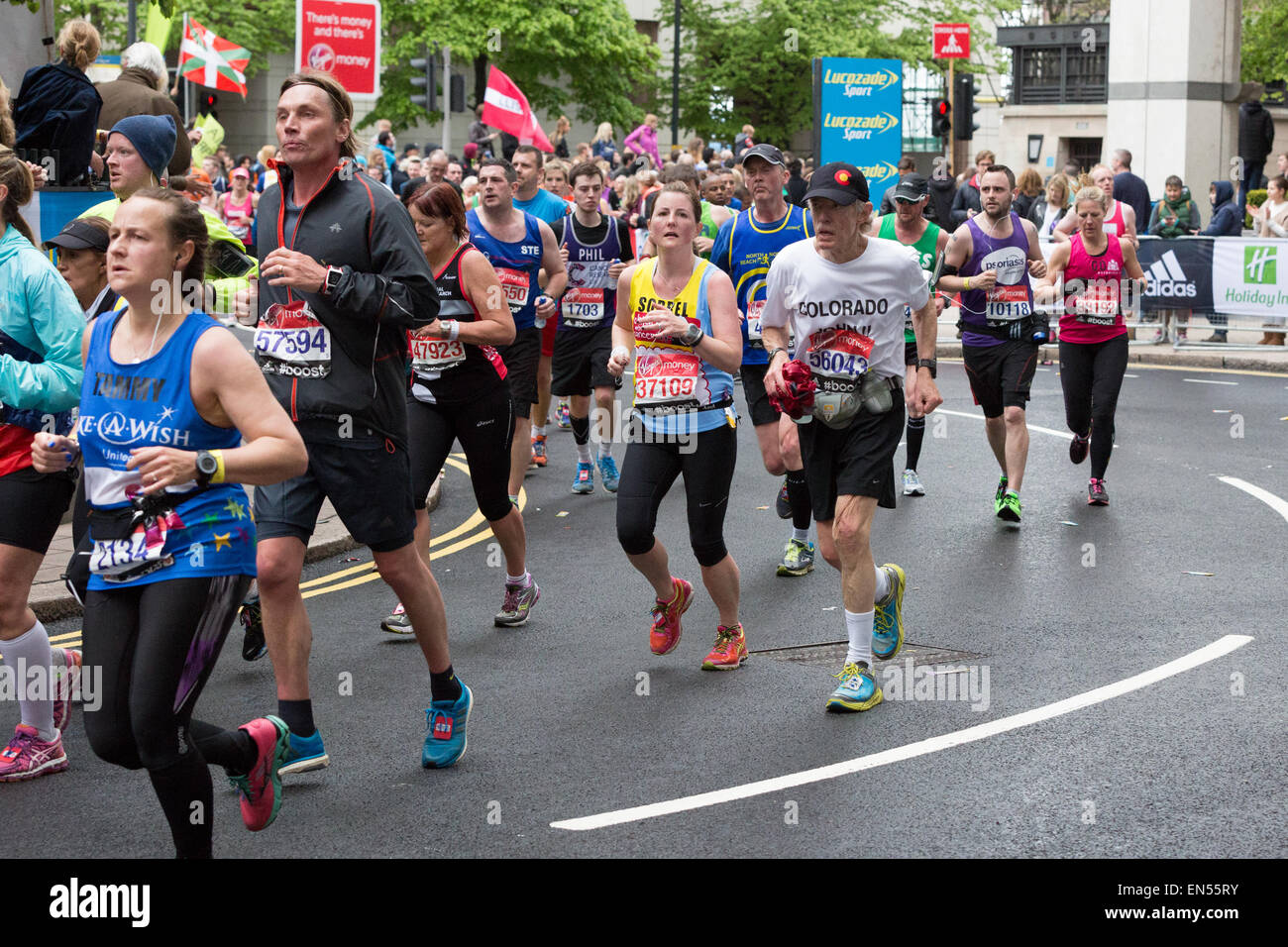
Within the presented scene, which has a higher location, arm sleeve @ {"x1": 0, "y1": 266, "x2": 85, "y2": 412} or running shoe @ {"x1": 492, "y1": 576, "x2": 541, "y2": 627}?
arm sleeve @ {"x1": 0, "y1": 266, "x2": 85, "y2": 412}

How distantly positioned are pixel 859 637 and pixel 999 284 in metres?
4.61

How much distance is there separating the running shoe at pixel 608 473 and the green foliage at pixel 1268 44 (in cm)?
3304

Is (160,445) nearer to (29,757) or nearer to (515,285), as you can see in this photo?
(29,757)

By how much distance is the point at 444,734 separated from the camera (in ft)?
18.7

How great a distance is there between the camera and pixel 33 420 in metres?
5.55

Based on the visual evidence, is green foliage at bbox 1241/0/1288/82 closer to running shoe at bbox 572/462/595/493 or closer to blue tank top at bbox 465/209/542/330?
running shoe at bbox 572/462/595/493

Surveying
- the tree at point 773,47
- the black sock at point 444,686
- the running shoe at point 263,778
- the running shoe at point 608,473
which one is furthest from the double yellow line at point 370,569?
the tree at point 773,47

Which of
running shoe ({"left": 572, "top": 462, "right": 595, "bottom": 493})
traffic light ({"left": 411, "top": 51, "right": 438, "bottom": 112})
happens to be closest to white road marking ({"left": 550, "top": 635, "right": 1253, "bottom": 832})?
running shoe ({"left": 572, "top": 462, "right": 595, "bottom": 493})

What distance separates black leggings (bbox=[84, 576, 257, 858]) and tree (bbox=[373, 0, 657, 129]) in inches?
1555

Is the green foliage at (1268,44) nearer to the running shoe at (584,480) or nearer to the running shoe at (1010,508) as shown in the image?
the running shoe at (584,480)

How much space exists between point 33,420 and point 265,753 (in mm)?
1577

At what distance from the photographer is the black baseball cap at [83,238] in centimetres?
574

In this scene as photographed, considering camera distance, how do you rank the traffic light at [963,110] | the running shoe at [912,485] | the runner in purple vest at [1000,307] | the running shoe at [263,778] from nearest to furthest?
the running shoe at [263,778] < the runner in purple vest at [1000,307] < the running shoe at [912,485] < the traffic light at [963,110]

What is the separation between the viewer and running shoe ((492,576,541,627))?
25.8 ft
